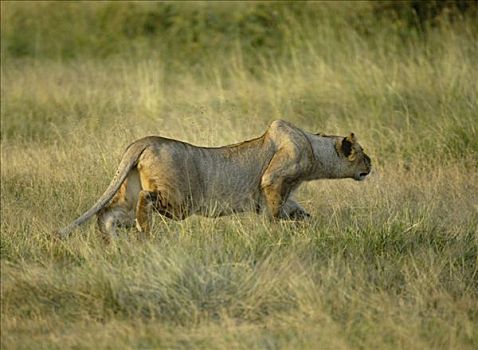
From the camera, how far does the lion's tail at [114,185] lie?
270 inches

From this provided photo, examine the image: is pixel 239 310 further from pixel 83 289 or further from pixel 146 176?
pixel 146 176

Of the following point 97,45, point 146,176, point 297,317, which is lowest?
point 297,317

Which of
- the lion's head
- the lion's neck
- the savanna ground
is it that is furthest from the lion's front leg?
the lion's head

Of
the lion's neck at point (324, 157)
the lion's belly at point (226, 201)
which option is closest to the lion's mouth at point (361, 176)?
the lion's neck at point (324, 157)

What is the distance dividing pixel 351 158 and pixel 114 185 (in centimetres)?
190

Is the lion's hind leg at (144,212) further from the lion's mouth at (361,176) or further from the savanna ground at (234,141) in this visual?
the lion's mouth at (361,176)

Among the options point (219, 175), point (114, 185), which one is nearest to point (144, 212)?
point (114, 185)

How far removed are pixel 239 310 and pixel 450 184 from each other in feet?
11.7

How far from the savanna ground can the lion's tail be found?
4.3 inches

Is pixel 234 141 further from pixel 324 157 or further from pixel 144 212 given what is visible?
pixel 144 212

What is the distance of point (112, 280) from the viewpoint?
19.5 ft

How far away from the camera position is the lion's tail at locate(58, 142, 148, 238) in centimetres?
685

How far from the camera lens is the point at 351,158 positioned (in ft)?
26.4

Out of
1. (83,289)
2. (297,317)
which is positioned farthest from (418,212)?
(83,289)
